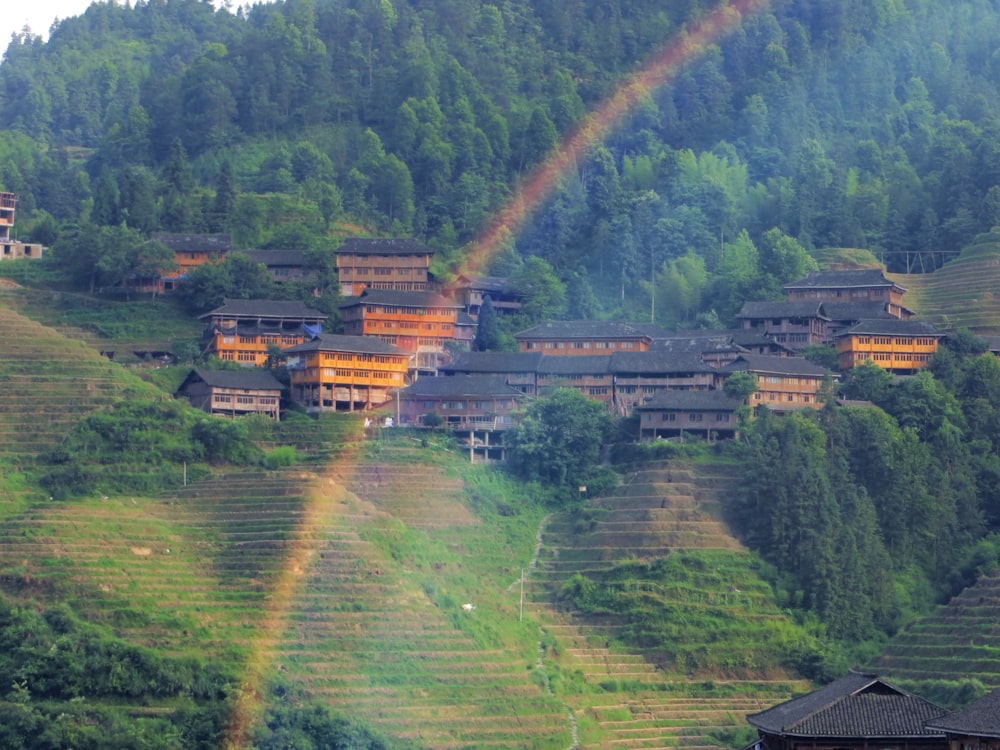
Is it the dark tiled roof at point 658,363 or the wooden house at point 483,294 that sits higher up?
the wooden house at point 483,294

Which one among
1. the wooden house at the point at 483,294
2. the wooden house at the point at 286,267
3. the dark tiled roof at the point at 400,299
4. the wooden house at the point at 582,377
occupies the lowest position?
the wooden house at the point at 582,377

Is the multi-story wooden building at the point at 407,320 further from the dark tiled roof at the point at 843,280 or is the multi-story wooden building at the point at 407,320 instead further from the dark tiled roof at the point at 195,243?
the dark tiled roof at the point at 843,280

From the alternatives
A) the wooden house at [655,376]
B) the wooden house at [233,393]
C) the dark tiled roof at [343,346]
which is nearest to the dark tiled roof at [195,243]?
the dark tiled roof at [343,346]

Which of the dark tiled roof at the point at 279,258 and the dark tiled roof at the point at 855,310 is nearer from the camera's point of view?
the dark tiled roof at the point at 855,310

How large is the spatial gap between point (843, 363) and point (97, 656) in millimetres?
34228

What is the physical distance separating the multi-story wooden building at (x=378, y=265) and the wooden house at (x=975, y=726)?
150 ft

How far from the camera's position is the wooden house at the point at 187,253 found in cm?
8088

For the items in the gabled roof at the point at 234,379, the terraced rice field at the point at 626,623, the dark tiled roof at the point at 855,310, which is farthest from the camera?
the dark tiled roof at the point at 855,310

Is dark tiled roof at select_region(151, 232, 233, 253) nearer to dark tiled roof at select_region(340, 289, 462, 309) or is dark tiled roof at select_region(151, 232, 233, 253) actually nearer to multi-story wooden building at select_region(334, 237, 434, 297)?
multi-story wooden building at select_region(334, 237, 434, 297)

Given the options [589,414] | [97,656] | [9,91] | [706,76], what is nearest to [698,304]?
[589,414]

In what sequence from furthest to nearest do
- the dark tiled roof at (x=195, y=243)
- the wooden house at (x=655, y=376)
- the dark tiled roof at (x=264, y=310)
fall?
1. the dark tiled roof at (x=195, y=243)
2. the dark tiled roof at (x=264, y=310)
3. the wooden house at (x=655, y=376)

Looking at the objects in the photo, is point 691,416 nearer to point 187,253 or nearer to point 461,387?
point 461,387

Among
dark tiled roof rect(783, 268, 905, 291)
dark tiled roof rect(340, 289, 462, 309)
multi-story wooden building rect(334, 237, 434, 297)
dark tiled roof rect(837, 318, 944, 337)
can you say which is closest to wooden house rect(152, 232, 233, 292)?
multi-story wooden building rect(334, 237, 434, 297)

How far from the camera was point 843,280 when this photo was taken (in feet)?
263
